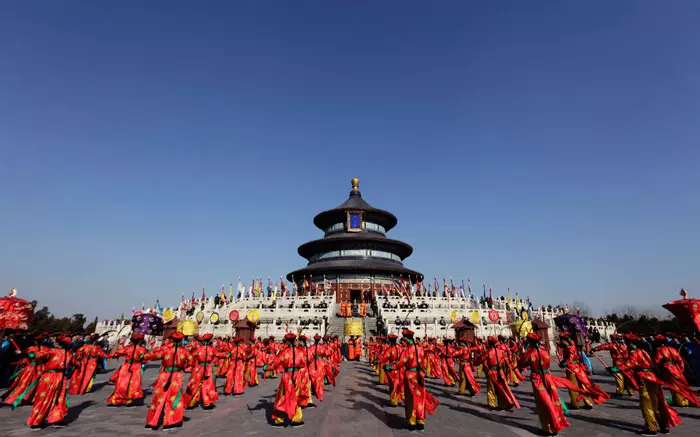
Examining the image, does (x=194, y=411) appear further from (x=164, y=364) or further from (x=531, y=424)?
(x=531, y=424)

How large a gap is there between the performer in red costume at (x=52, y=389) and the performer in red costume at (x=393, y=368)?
7789 mm

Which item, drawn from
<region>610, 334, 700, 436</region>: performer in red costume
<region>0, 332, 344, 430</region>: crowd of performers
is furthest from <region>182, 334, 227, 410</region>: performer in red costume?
<region>610, 334, 700, 436</region>: performer in red costume

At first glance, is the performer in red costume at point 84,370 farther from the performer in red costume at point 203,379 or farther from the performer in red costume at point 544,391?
the performer in red costume at point 544,391

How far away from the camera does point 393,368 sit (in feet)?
30.9

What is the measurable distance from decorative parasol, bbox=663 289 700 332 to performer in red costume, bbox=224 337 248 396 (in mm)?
16397

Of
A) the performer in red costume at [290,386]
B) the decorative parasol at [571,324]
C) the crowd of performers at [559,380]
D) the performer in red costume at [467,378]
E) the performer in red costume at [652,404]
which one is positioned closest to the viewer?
the performer in red costume at [652,404]

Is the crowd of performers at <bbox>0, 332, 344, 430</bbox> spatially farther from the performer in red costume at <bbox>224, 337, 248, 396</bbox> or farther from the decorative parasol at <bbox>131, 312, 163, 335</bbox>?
the decorative parasol at <bbox>131, 312, 163, 335</bbox>

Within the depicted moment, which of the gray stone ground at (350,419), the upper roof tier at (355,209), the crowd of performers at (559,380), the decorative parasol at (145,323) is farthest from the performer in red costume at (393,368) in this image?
the upper roof tier at (355,209)

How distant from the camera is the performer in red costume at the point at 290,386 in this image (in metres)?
8.67

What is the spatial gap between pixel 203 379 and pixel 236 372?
111 inches

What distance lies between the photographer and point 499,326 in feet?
86.6

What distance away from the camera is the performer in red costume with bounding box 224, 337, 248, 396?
13.2 meters

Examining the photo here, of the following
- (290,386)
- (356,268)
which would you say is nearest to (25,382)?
(290,386)

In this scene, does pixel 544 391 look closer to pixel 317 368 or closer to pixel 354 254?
pixel 317 368
